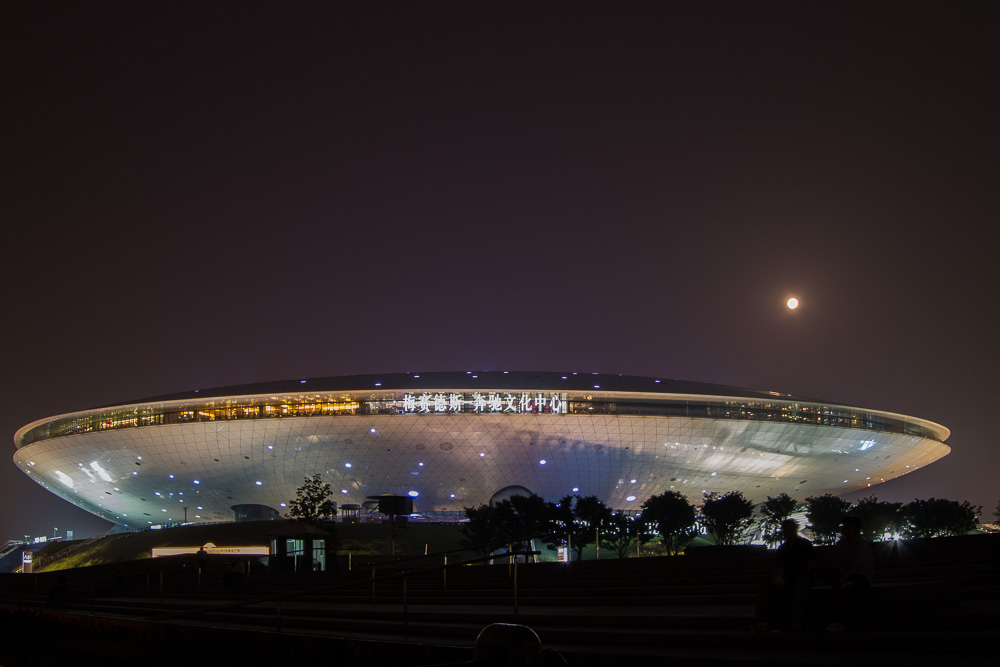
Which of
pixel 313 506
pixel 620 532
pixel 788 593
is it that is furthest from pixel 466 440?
pixel 788 593

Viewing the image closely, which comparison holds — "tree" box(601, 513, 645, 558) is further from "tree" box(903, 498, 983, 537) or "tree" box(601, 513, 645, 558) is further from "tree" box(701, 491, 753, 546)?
"tree" box(903, 498, 983, 537)

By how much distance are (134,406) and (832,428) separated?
158ft

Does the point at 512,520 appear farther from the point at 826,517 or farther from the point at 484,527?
the point at 826,517

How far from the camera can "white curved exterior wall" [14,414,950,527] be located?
54.0 meters

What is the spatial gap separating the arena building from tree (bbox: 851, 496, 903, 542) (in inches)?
790

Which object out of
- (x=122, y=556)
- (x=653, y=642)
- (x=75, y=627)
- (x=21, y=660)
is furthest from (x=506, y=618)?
(x=122, y=556)

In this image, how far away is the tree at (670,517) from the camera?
1441 inches

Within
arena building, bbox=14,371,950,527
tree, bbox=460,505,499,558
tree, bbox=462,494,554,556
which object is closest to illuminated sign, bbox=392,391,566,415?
arena building, bbox=14,371,950,527

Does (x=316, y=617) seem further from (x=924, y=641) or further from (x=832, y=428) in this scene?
(x=832, y=428)

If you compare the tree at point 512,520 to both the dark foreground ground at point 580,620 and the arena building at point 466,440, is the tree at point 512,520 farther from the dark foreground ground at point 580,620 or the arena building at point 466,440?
the dark foreground ground at point 580,620

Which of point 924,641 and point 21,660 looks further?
point 21,660

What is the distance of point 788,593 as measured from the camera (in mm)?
7941

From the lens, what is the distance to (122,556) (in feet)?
145

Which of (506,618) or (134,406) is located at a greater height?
(134,406)
